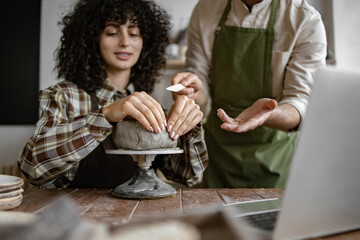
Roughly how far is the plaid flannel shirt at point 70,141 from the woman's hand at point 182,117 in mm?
135

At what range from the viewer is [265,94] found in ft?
5.38

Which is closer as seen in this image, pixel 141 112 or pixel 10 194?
pixel 10 194

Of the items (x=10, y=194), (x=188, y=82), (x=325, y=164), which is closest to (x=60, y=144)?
(x=10, y=194)

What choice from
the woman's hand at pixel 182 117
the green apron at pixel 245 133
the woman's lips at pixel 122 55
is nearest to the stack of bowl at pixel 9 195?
the woman's hand at pixel 182 117

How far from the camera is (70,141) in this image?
1.25 metres

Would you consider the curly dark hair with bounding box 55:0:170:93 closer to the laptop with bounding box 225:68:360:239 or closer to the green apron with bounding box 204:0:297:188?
the green apron with bounding box 204:0:297:188

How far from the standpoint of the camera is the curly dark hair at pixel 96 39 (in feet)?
5.23

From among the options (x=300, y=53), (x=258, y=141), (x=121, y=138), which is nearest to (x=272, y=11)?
(x=300, y=53)

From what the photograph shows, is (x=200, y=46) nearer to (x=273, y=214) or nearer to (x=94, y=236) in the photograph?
(x=273, y=214)

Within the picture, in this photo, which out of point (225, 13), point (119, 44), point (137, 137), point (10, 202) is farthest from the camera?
point (225, 13)

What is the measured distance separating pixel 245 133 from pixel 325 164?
1.07 metres

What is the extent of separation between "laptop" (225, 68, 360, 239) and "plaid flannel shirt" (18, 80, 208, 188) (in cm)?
77

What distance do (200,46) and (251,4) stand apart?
1.09 ft

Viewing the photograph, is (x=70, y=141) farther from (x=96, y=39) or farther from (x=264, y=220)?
(x=264, y=220)
